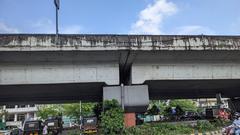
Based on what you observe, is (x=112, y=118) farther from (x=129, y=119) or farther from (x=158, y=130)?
(x=158, y=130)

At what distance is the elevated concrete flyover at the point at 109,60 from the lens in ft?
58.8

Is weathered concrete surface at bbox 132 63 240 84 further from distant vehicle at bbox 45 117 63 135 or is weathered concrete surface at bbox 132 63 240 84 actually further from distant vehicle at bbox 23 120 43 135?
distant vehicle at bbox 45 117 63 135

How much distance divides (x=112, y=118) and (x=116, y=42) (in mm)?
4585

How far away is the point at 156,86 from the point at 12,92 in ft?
34.3

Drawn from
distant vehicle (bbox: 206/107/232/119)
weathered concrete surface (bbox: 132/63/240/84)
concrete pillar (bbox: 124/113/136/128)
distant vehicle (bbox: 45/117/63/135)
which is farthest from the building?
weathered concrete surface (bbox: 132/63/240/84)

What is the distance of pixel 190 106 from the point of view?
3027 inches

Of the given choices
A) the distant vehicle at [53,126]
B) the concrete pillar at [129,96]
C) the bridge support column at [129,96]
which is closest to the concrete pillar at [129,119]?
the bridge support column at [129,96]

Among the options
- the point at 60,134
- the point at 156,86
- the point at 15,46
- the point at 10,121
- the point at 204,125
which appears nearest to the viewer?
the point at 15,46

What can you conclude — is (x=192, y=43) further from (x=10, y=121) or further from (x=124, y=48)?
(x=10, y=121)

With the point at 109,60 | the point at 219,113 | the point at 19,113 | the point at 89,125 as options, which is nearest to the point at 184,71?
the point at 109,60

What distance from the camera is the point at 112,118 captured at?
18.2m

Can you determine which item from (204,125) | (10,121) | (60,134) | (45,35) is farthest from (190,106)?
(45,35)

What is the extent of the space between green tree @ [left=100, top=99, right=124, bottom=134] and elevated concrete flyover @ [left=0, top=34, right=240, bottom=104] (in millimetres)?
1589

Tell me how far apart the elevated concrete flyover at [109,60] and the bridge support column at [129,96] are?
421mm
